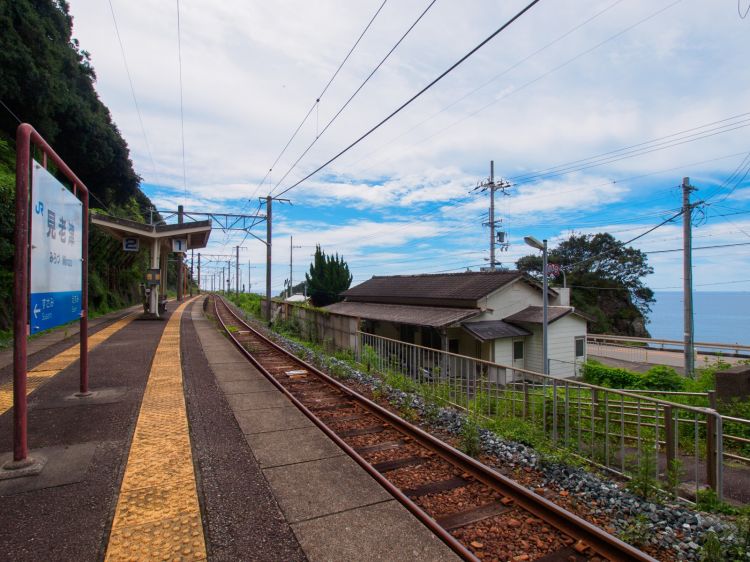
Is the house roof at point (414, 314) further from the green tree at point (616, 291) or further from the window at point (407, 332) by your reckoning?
the green tree at point (616, 291)

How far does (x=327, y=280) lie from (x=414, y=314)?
23.0 m

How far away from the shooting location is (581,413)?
21.3 ft

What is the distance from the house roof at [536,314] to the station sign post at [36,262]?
1872cm

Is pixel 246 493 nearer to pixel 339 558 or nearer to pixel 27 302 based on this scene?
pixel 339 558

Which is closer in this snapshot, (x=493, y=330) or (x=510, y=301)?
(x=493, y=330)

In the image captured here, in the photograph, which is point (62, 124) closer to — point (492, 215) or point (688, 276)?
point (492, 215)

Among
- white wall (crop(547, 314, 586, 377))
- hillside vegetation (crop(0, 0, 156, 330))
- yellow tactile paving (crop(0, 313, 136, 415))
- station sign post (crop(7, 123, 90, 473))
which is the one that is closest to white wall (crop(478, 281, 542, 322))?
white wall (crop(547, 314, 586, 377))

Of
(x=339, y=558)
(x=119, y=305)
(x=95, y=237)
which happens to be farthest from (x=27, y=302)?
(x=119, y=305)

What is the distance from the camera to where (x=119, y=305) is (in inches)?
1124

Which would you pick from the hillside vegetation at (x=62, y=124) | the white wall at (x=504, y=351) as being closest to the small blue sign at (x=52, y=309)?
the hillside vegetation at (x=62, y=124)

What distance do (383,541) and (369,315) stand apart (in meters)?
20.8

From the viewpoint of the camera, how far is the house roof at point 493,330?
738 inches

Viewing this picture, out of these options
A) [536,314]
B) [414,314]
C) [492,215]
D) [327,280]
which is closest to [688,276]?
[536,314]

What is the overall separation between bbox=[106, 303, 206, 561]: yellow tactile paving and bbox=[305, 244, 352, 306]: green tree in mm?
37274
